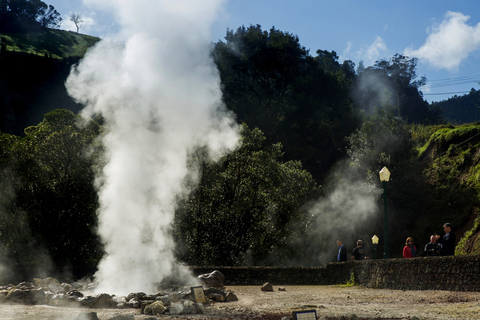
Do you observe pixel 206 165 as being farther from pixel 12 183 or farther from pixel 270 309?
pixel 270 309

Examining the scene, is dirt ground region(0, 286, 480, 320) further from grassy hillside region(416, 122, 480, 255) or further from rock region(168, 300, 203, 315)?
grassy hillside region(416, 122, 480, 255)

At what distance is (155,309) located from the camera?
11.3 meters

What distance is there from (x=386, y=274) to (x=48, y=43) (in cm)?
11462

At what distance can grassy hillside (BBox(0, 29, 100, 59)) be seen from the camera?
10291 cm

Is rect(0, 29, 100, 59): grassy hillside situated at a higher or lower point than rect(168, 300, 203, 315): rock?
higher

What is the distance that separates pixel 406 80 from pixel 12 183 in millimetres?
76314

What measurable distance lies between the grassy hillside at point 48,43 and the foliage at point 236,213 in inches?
2914

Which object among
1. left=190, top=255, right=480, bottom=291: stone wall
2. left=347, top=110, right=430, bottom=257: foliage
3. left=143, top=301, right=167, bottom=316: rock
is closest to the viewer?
left=143, top=301, right=167, bottom=316: rock

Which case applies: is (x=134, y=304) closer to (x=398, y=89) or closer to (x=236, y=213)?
(x=236, y=213)

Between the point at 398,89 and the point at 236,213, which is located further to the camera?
the point at 398,89

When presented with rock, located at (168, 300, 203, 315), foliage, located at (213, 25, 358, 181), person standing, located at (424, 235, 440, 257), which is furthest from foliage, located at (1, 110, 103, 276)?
rock, located at (168, 300, 203, 315)

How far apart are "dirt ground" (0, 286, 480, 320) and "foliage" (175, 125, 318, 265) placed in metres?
18.6

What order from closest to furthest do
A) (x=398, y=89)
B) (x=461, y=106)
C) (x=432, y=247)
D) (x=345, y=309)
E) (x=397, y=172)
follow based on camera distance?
(x=345, y=309)
(x=432, y=247)
(x=397, y=172)
(x=398, y=89)
(x=461, y=106)

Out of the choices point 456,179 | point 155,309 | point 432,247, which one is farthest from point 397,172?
point 155,309
